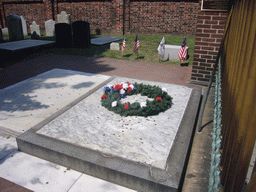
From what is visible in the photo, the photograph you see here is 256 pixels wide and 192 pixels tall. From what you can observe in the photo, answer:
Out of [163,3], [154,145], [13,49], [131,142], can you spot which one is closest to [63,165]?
[131,142]

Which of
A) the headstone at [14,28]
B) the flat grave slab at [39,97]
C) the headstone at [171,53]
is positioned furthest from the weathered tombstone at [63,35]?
the headstone at [171,53]

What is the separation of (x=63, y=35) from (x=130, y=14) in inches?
275

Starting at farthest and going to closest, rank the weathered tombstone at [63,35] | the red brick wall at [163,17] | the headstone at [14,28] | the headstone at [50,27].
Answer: the headstone at [50,27] < the red brick wall at [163,17] < the headstone at [14,28] < the weathered tombstone at [63,35]

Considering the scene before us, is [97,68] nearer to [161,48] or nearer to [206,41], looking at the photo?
[161,48]

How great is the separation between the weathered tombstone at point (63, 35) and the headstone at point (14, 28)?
3146mm

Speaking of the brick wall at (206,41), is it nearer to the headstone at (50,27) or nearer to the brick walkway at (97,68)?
the brick walkway at (97,68)

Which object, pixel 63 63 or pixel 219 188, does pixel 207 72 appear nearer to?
pixel 219 188

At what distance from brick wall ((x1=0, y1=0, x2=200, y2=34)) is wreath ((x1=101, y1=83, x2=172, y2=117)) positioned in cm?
1221

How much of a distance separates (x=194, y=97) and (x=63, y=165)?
328cm

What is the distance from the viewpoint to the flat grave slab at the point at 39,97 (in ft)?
14.0

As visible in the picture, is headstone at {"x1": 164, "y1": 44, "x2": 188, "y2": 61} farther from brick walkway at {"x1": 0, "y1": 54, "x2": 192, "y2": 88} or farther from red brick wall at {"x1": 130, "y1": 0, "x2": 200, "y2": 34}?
red brick wall at {"x1": 130, "y1": 0, "x2": 200, "y2": 34}

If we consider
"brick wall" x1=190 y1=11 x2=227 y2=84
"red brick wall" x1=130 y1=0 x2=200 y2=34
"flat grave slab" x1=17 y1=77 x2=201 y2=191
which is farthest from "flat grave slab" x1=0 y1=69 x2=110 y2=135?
"red brick wall" x1=130 y1=0 x2=200 y2=34

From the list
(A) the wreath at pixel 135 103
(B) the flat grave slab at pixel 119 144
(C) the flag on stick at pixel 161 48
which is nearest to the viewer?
(B) the flat grave slab at pixel 119 144

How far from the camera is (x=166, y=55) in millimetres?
9641
